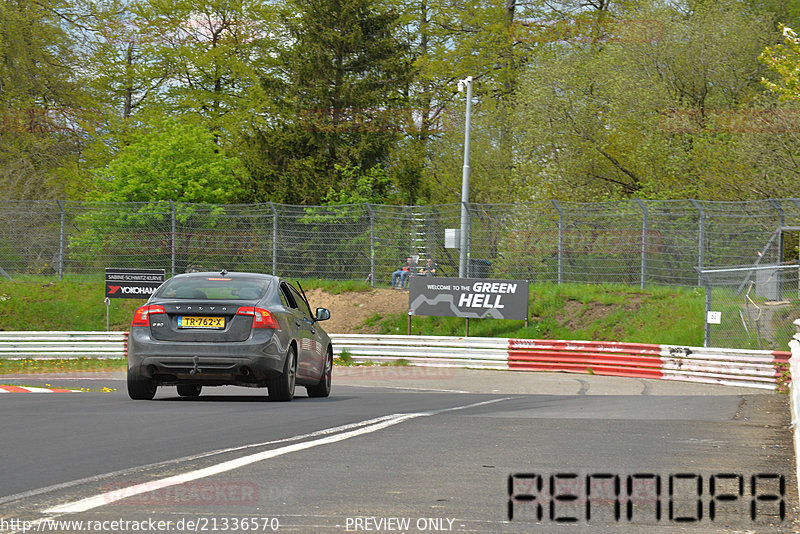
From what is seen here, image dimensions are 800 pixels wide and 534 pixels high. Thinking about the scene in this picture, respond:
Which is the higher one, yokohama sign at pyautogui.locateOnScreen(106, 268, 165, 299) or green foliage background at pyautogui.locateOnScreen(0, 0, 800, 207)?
green foliage background at pyautogui.locateOnScreen(0, 0, 800, 207)

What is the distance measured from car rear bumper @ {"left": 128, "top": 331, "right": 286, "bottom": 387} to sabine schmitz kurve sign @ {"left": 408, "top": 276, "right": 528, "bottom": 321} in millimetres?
18418

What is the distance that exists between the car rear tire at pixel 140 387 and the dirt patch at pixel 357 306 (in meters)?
19.9

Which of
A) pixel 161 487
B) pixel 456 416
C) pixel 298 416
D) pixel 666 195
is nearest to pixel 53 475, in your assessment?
pixel 161 487

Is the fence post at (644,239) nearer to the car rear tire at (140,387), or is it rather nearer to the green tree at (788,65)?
the green tree at (788,65)

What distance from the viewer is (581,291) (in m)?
32.3

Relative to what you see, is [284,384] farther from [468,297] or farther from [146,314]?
[468,297]

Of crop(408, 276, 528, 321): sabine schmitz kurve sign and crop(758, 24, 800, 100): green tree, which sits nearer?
crop(758, 24, 800, 100): green tree

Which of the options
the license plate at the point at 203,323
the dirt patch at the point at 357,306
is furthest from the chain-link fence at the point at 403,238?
the license plate at the point at 203,323

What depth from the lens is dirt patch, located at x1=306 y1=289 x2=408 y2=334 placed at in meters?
33.9

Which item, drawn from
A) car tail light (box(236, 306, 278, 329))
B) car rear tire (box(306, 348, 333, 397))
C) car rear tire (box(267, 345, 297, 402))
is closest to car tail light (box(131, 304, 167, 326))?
car tail light (box(236, 306, 278, 329))

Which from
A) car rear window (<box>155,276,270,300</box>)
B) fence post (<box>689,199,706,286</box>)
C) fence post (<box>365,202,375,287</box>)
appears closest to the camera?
car rear window (<box>155,276,270,300</box>)

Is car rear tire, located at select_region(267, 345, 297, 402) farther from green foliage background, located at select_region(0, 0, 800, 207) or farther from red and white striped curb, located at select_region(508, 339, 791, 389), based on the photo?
green foliage background, located at select_region(0, 0, 800, 207)

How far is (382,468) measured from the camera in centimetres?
754

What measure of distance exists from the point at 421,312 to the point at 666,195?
37.1ft
